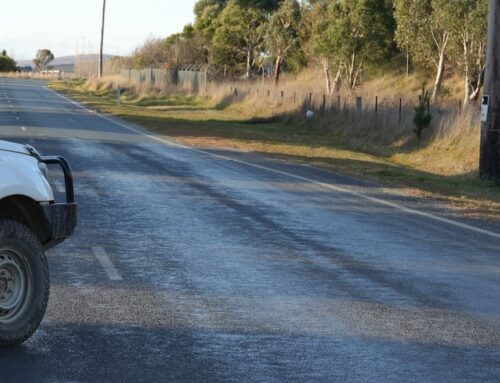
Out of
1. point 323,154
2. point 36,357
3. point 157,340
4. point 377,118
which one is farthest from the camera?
point 377,118

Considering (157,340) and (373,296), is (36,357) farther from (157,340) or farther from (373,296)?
(373,296)

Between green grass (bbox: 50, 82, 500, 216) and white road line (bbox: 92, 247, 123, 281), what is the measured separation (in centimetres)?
647

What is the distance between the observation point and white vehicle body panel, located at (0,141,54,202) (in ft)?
20.1

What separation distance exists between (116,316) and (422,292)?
2.76 m

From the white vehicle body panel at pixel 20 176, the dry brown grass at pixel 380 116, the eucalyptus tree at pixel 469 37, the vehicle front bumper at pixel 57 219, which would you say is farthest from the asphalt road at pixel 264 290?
the eucalyptus tree at pixel 469 37

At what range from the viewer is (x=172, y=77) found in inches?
2714

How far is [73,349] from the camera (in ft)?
20.7

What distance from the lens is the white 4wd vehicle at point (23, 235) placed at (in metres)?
6.19

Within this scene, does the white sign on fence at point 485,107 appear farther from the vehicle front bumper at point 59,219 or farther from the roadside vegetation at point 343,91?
the vehicle front bumper at point 59,219

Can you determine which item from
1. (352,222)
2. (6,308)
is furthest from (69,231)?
(352,222)

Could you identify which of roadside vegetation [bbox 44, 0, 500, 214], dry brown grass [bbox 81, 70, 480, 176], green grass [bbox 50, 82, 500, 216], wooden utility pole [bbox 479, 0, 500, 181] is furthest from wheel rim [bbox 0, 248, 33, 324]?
dry brown grass [bbox 81, 70, 480, 176]

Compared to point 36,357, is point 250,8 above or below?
above

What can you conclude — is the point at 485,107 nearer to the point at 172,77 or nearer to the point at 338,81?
the point at 338,81

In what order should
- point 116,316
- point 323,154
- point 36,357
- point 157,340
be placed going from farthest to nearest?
point 323,154 → point 116,316 → point 157,340 → point 36,357
